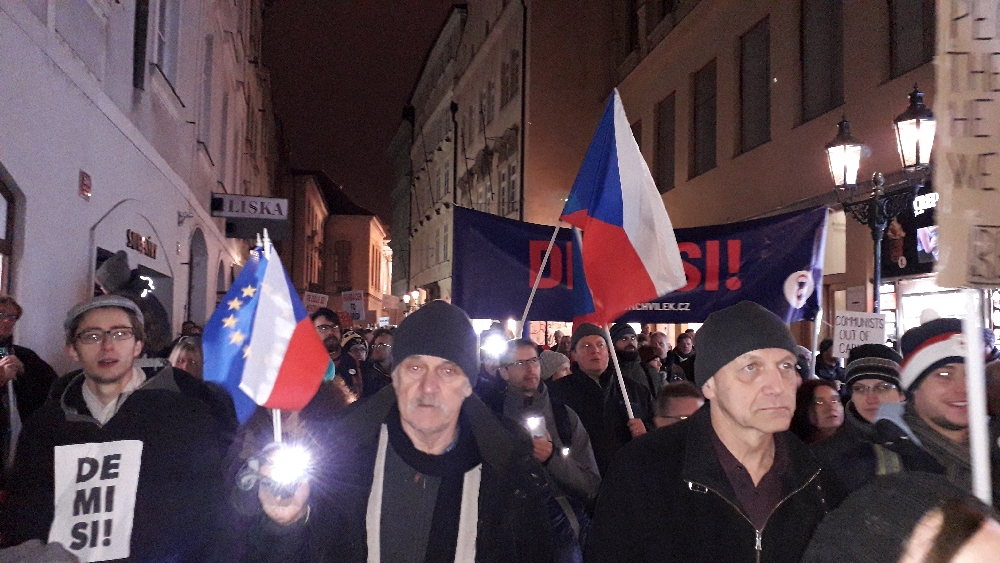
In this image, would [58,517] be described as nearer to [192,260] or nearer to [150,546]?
[150,546]

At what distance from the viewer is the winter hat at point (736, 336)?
2.53 meters

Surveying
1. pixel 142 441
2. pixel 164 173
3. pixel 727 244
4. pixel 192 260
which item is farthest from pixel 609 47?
pixel 142 441

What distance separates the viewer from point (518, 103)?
94.8 ft

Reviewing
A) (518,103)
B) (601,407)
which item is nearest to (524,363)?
(601,407)

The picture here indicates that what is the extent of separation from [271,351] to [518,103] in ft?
87.8

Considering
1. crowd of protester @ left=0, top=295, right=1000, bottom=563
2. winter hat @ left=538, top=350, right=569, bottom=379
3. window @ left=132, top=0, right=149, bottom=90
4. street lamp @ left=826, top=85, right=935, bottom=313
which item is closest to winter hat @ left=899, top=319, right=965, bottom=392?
crowd of protester @ left=0, top=295, right=1000, bottom=563

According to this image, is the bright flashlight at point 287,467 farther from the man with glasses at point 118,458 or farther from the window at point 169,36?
the window at point 169,36

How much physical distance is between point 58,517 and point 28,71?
4.44 m

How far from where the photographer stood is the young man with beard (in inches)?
299

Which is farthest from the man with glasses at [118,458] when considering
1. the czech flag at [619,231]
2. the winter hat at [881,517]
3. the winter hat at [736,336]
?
the czech flag at [619,231]

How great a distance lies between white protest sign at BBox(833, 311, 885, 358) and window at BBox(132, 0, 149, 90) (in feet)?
27.6

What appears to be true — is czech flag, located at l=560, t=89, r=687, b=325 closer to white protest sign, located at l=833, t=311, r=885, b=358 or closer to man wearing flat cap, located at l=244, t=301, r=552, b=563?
man wearing flat cap, located at l=244, t=301, r=552, b=563

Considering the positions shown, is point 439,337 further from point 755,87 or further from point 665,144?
point 665,144

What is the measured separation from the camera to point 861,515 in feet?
4.87
